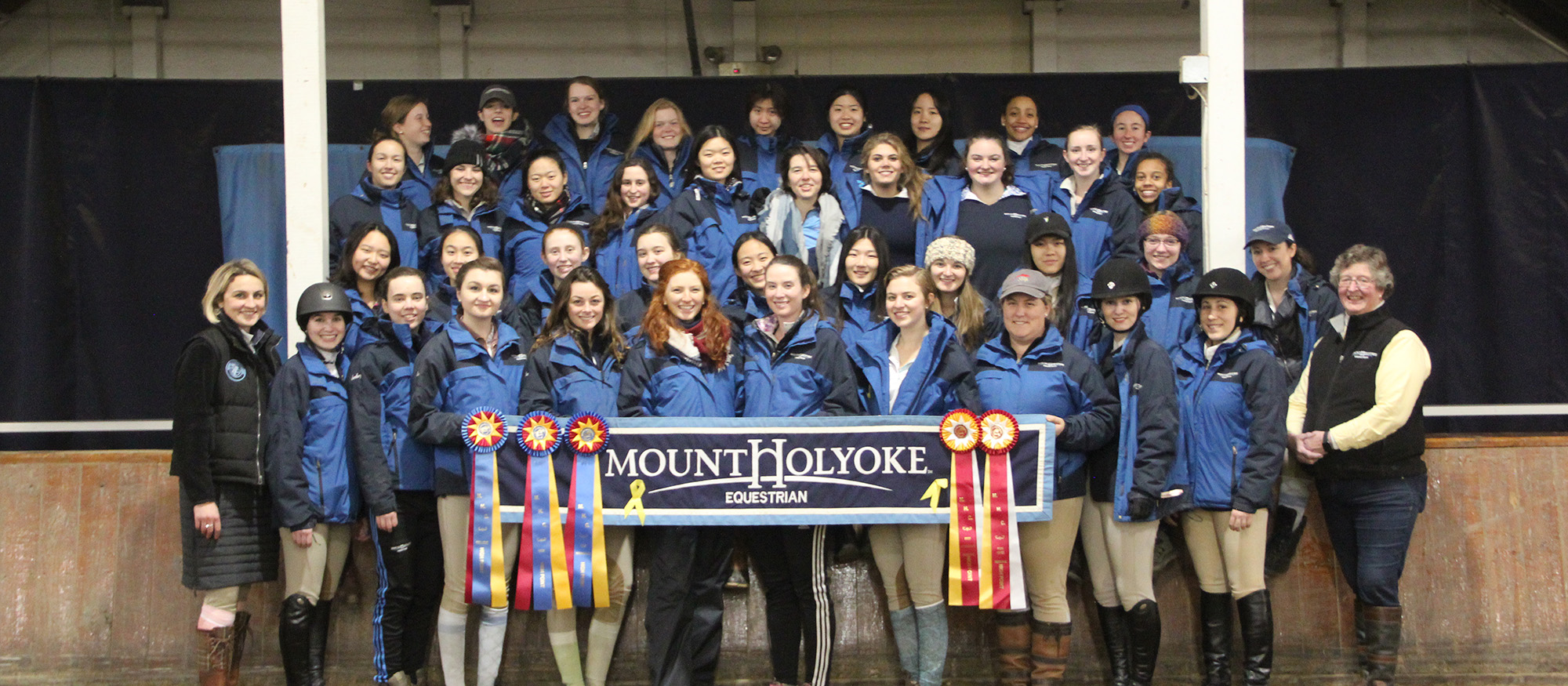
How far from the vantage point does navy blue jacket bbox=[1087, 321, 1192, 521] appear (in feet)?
16.8

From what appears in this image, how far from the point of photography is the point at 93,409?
8.12 m

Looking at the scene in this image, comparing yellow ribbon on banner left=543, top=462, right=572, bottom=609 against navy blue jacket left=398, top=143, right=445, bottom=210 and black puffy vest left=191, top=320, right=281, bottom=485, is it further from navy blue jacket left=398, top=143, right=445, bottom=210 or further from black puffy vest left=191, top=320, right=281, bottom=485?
navy blue jacket left=398, top=143, right=445, bottom=210

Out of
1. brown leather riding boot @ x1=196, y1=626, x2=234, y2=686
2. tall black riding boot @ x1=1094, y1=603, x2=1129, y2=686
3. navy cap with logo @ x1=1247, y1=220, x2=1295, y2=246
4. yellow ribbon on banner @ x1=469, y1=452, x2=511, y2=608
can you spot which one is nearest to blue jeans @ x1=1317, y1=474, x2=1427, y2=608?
tall black riding boot @ x1=1094, y1=603, x2=1129, y2=686

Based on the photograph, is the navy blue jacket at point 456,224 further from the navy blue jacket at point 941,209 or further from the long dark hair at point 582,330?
the navy blue jacket at point 941,209

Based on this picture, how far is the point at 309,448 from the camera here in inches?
207

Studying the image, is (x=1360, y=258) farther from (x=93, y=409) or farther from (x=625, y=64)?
(x=93, y=409)

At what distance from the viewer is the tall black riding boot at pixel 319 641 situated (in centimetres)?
531

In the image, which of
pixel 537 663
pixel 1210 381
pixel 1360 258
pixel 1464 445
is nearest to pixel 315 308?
pixel 537 663

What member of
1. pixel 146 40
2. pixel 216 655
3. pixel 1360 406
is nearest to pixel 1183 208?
pixel 1360 406

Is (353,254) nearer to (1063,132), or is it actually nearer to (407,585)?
(407,585)

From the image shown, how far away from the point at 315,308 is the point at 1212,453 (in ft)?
11.6

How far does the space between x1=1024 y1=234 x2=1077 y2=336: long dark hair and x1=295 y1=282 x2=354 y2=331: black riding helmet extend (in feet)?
9.26

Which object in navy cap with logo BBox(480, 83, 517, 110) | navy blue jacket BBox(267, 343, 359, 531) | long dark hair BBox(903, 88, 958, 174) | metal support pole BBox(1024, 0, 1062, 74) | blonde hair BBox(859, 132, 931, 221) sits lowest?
navy blue jacket BBox(267, 343, 359, 531)

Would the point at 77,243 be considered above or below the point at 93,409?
above
